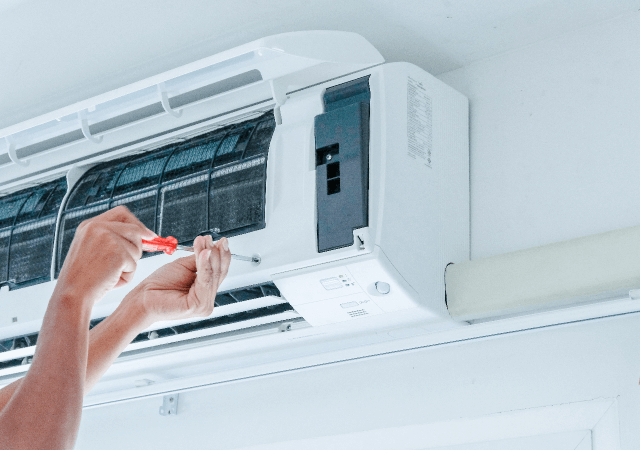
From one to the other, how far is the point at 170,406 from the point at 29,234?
61 cm

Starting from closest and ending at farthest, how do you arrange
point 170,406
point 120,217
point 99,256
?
point 99,256, point 120,217, point 170,406

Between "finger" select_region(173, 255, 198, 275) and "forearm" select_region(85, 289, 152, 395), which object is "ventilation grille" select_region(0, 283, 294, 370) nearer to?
"finger" select_region(173, 255, 198, 275)

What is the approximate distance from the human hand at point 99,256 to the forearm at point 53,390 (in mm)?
48

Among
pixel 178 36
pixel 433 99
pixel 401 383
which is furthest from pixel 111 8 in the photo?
pixel 401 383

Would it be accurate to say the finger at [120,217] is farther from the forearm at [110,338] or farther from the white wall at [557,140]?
the white wall at [557,140]

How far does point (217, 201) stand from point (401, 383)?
60 centimetres

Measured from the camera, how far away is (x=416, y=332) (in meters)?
1.79

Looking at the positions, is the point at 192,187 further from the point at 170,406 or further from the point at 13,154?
the point at 170,406

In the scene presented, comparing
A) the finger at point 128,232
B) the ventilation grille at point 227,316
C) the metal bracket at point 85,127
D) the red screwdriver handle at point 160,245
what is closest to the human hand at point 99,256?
the finger at point 128,232

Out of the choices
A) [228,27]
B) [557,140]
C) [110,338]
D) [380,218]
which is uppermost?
[228,27]

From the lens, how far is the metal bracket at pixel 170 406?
2297mm

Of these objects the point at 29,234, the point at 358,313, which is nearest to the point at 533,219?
the point at 358,313

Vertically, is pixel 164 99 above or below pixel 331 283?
above

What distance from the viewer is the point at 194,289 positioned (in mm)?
1554
